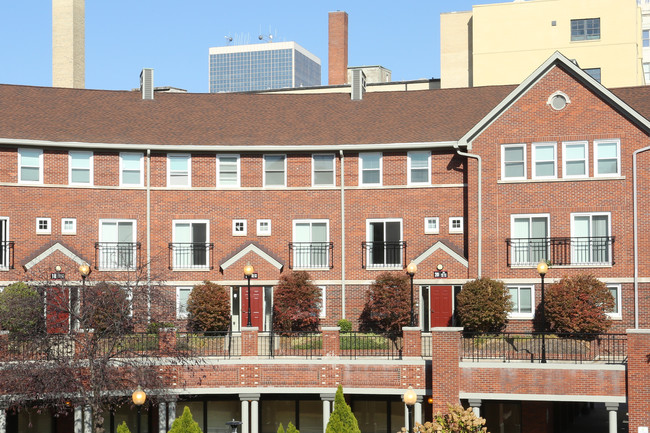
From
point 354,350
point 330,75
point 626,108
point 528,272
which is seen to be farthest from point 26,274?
point 330,75

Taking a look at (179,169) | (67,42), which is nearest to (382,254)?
(179,169)

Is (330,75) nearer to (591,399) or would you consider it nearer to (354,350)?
(354,350)

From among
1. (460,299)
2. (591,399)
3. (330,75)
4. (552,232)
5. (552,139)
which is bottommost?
(591,399)

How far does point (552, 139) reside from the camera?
39.2 meters

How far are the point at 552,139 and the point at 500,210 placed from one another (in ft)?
11.2

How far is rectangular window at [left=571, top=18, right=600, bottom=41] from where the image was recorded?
206 ft

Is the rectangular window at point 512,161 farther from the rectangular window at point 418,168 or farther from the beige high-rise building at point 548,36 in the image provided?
the beige high-rise building at point 548,36

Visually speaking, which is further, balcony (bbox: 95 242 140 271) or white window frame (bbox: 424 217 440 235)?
white window frame (bbox: 424 217 440 235)

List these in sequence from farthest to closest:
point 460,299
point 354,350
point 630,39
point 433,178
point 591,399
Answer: point 630,39 < point 433,178 < point 460,299 < point 354,350 < point 591,399

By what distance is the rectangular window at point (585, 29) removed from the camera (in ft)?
206

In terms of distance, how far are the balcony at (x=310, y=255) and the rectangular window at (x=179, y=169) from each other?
522 centimetres

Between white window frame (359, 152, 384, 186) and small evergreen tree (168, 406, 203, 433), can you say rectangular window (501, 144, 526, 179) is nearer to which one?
white window frame (359, 152, 384, 186)

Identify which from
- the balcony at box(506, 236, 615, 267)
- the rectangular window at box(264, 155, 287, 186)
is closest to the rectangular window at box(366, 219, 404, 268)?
the rectangular window at box(264, 155, 287, 186)

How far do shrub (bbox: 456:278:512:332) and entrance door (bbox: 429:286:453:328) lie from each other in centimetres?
229
